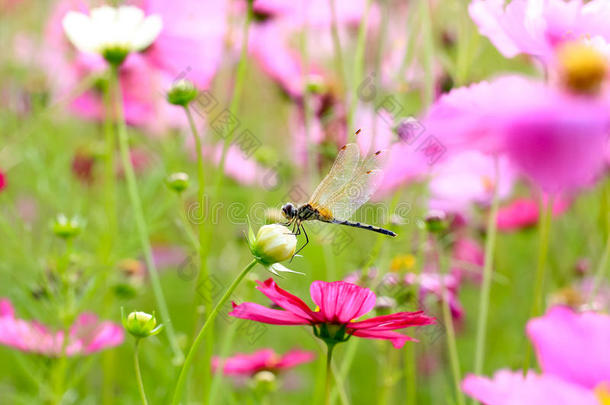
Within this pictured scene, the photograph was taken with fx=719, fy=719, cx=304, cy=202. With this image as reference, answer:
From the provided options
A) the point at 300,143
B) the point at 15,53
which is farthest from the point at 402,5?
the point at 15,53

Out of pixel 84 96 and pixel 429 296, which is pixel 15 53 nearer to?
pixel 84 96

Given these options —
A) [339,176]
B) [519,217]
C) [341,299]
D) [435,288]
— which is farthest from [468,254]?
[341,299]

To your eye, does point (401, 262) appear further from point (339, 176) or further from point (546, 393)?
point (546, 393)

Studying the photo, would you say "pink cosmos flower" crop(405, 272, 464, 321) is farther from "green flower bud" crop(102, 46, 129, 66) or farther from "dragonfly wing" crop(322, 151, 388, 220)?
"green flower bud" crop(102, 46, 129, 66)

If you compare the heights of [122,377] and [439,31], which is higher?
[439,31]

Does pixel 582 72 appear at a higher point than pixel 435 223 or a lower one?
lower

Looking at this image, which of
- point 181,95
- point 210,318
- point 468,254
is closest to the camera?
point 210,318
